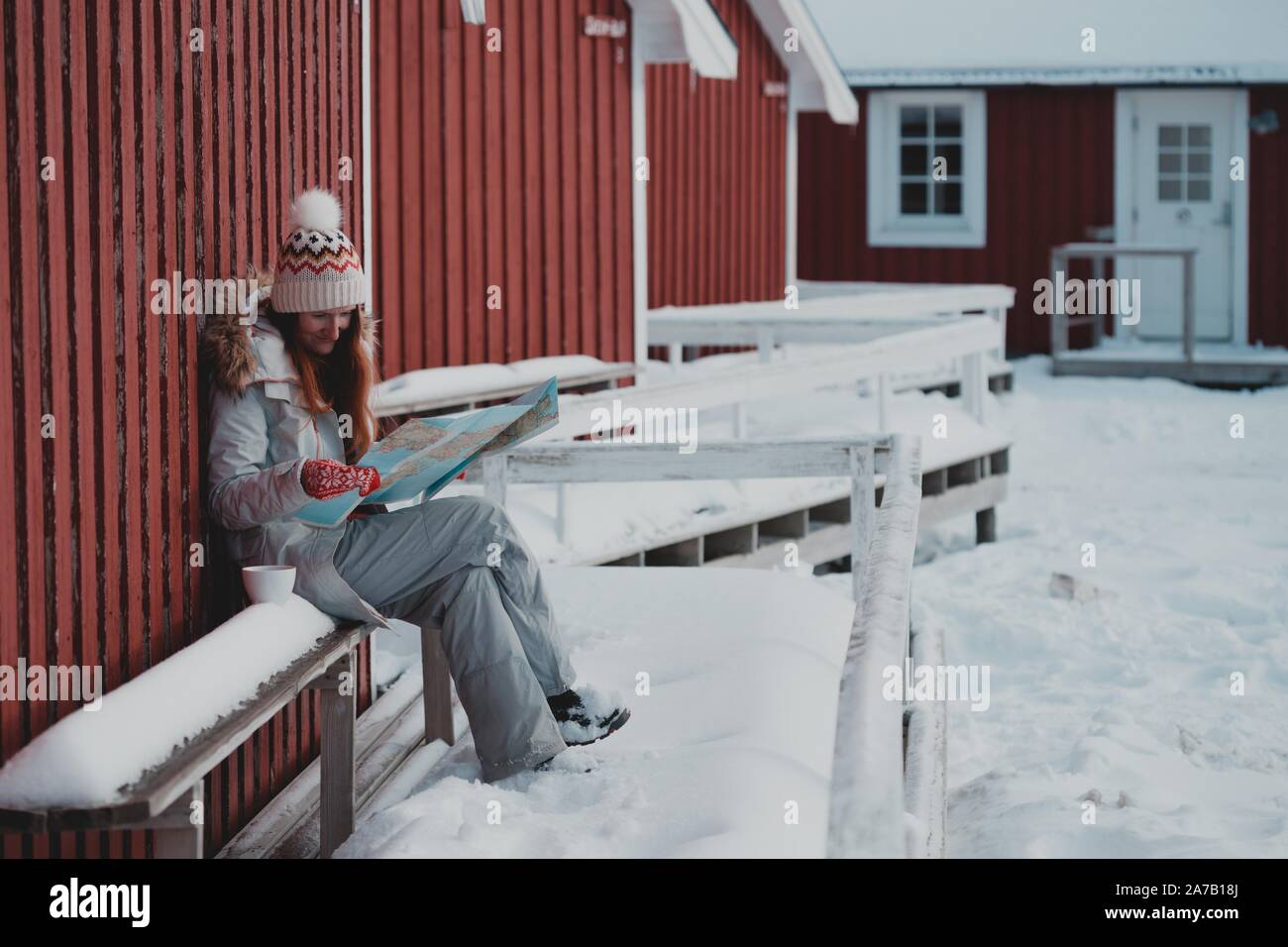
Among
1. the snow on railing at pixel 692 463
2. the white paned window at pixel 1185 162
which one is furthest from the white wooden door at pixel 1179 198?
the snow on railing at pixel 692 463

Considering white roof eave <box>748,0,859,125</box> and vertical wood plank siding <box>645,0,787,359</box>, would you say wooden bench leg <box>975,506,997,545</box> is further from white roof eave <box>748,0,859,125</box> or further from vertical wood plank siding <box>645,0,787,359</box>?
white roof eave <box>748,0,859,125</box>

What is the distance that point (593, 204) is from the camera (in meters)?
10.8

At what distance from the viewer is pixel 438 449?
411cm

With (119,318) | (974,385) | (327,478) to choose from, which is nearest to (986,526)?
(974,385)

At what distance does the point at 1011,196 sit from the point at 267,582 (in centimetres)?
1808

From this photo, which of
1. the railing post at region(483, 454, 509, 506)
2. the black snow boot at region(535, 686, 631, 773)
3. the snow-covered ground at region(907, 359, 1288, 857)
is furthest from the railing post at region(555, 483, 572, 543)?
the black snow boot at region(535, 686, 631, 773)

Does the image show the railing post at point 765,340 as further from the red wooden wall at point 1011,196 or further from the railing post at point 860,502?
the red wooden wall at point 1011,196

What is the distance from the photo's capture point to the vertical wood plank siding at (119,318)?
Result: 3.16 meters

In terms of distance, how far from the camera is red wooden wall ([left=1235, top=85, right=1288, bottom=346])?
2028 cm

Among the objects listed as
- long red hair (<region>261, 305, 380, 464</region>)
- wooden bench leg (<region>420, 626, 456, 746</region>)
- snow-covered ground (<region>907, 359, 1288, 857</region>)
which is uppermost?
long red hair (<region>261, 305, 380, 464</region>)

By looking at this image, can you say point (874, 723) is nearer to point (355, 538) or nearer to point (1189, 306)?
point (355, 538)

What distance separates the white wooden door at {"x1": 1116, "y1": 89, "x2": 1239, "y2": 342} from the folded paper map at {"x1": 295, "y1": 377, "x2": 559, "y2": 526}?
17.6m

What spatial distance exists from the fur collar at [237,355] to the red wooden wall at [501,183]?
186 inches

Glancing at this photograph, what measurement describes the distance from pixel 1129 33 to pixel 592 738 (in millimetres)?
19394
